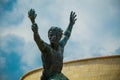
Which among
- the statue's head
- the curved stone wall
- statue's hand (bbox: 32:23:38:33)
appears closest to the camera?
statue's hand (bbox: 32:23:38:33)

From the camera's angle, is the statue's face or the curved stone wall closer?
the statue's face

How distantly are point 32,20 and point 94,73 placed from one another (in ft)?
40.8

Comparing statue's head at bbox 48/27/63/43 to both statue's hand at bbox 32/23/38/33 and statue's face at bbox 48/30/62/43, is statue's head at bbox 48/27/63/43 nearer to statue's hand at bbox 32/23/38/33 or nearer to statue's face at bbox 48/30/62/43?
statue's face at bbox 48/30/62/43

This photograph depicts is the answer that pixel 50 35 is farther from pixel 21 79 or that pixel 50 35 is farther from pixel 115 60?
pixel 21 79

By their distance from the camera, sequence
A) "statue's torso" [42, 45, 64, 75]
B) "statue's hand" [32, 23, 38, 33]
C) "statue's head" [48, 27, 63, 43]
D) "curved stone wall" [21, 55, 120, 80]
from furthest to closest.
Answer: "curved stone wall" [21, 55, 120, 80] → "statue's head" [48, 27, 63, 43] → "statue's torso" [42, 45, 64, 75] → "statue's hand" [32, 23, 38, 33]

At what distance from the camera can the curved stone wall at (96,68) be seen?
20641mm

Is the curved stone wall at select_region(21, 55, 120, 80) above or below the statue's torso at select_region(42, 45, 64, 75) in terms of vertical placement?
above

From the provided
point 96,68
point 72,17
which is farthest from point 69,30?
point 96,68

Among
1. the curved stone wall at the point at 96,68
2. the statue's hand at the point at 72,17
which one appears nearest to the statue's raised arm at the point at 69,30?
the statue's hand at the point at 72,17

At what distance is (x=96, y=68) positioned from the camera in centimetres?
2094

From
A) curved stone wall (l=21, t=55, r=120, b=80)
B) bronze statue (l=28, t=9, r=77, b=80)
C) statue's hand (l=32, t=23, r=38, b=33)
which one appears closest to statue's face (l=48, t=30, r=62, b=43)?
bronze statue (l=28, t=9, r=77, b=80)

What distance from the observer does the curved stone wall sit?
2064cm

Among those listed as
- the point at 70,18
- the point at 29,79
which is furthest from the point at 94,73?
the point at 70,18

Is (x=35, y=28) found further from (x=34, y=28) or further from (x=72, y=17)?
(x=72, y=17)
